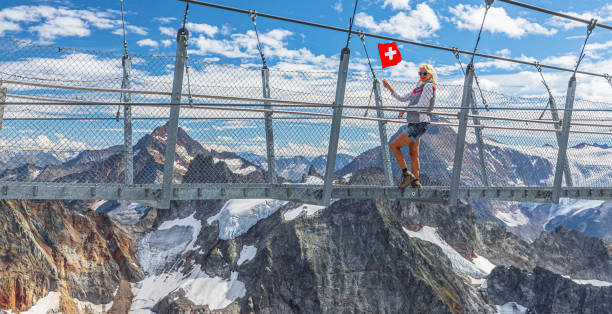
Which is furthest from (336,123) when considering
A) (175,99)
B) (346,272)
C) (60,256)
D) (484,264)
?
(484,264)

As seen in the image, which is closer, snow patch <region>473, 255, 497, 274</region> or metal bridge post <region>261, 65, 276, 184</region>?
metal bridge post <region>261, 65, 276, 184</region>

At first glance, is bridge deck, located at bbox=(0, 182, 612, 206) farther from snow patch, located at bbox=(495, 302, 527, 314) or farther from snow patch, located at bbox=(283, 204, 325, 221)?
snow patch, located at bbox=(495, 302, 527, 314)

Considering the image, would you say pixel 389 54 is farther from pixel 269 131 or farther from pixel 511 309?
pixel 511 309

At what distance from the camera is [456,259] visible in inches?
5748

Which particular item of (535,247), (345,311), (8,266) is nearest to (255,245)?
(345,311)

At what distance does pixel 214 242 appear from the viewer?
144125mm

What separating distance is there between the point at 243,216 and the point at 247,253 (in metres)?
20.5

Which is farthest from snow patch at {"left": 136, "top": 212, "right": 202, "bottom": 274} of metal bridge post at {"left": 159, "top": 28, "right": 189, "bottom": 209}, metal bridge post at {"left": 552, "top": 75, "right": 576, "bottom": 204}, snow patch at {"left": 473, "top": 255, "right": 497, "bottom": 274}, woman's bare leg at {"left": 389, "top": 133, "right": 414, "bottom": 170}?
metal bridge post at {"left": 159, "top": 28, "right": 189, "bottom": 209}

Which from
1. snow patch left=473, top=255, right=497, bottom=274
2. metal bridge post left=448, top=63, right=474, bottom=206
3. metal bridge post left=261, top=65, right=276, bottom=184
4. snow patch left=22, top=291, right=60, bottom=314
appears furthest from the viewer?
snow patch left=473, top=255, right=497, bottom=274

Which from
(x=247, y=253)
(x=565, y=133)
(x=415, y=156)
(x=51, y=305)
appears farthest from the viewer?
(x=247, y=253)

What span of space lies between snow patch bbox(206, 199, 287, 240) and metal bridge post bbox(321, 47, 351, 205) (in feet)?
417

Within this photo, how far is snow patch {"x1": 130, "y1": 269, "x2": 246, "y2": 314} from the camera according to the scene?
114 meters

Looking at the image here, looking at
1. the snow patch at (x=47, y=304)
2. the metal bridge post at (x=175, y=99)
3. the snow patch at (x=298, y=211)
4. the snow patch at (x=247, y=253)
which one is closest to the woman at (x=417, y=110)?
the metal bridge post at (x=175, y=99)

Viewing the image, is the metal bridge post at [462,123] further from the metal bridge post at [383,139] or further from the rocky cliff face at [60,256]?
the rocky cliff face at [60,256]
